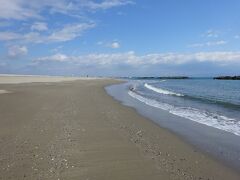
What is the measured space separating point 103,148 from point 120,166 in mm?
1761

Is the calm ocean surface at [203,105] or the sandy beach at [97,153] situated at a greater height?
the sandy beach at [97,153]

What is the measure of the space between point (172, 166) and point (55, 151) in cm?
311

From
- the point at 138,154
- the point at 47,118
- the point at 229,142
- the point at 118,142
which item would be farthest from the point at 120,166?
the point at 47,118

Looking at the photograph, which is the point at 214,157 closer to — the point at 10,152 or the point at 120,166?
the point at 120,166

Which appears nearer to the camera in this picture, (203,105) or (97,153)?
(97,153)

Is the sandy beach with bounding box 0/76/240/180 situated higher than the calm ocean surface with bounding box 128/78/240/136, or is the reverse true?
the sandy beach with bounding box 0/76/240/180

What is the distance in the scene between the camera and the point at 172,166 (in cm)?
745

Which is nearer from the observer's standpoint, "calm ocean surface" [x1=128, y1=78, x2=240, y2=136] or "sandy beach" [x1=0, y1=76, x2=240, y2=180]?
"sandy beach" [x1=0, y1=76, x2=240, y2=180]

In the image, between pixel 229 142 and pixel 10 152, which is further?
pixel 229 142

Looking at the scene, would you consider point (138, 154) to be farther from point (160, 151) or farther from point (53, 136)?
point (53, 136)

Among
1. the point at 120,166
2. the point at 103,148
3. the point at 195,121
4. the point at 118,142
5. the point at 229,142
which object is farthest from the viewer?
the point at 195,121

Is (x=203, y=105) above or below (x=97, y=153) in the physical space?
below

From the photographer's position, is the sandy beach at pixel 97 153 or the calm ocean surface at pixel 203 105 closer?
the sandy beach at pixel 97 153

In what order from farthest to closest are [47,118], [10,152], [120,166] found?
[47,118] → [10,152] → [120,166]
